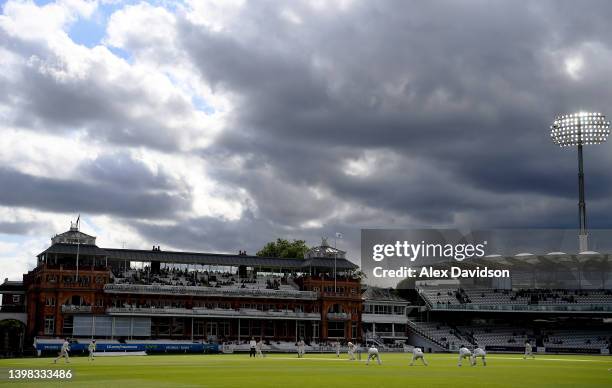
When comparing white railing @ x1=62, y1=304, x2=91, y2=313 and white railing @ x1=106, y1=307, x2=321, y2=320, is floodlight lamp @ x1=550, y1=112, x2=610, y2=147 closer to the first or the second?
white railing @ x1=106, y1=307, x2=321, y2=320

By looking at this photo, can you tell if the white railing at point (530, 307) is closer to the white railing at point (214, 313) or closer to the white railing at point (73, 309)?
the white railing at point (214, 313)

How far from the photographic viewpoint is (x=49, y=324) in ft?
345

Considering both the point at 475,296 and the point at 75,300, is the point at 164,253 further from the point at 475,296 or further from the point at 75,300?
the point at 475,296

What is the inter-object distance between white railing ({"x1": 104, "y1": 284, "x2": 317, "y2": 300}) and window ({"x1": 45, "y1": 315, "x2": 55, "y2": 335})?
8409mm

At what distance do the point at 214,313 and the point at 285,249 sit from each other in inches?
1582

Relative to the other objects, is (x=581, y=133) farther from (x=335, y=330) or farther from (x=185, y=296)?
(x=185, y=296)

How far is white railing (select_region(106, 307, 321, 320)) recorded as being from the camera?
10915 cm

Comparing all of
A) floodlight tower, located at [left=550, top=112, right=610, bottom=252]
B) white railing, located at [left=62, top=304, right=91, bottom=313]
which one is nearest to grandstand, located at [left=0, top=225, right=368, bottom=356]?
white railing, located at [left=62, top=304, right=91, bottom=313]

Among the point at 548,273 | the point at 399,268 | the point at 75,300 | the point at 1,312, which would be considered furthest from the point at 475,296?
the point at 1,312

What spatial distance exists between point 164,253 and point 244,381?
89.1m

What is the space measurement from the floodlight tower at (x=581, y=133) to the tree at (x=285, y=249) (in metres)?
56.8

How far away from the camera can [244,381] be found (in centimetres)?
3584

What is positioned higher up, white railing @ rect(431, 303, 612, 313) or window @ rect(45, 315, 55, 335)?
white railing @ rect(431, 303, 612, 313)

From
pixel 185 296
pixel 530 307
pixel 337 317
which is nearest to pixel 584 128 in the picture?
pixel 530 307
